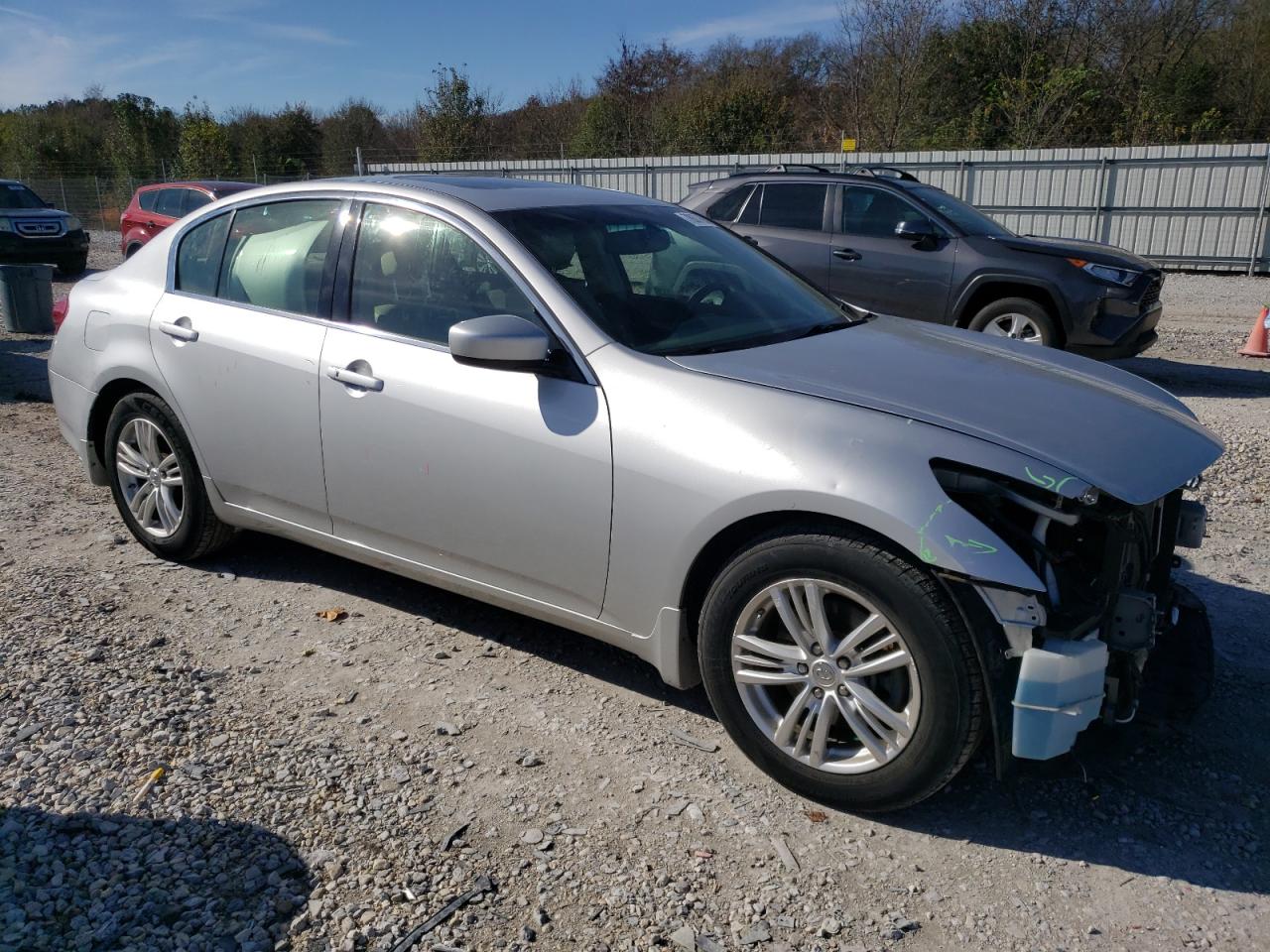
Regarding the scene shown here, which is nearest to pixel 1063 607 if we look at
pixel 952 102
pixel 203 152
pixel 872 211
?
pixel 872 211

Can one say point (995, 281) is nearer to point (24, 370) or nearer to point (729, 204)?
point (729, 204)

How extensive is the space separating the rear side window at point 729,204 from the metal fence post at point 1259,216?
12646 millimetres

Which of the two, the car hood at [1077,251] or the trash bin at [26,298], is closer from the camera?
the car hood at [1077,251]

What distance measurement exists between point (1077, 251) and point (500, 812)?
310 inches

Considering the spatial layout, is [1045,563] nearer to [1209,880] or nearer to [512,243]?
[1209,880]

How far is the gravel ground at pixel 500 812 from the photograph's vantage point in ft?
8.65

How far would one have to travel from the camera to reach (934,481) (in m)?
2.79

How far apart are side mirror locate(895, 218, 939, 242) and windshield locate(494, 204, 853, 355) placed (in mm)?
5327

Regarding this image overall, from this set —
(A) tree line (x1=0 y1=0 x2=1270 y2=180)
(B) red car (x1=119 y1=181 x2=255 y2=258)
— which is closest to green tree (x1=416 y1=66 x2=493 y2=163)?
(A) tree line (x1=0 y1=0 x2=1270 y2=180)

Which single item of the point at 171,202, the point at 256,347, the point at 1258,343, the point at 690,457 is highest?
the point at 171,202

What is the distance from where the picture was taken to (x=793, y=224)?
10.1 m

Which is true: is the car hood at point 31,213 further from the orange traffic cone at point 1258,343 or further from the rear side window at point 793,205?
the orange traffic cone at point 1258,343

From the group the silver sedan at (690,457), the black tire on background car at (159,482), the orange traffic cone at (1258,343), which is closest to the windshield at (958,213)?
the orange traffic cone at (1258,343)

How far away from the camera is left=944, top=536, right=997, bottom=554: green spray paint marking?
2686 mm
